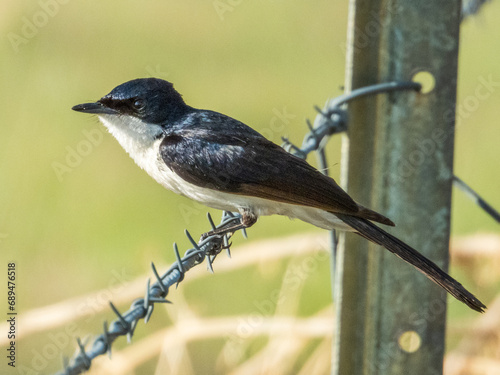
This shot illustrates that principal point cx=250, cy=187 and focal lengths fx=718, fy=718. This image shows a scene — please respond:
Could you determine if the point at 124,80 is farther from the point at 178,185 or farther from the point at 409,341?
the point at 409,341

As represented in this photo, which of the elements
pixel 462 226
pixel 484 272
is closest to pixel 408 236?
pixel 484 272

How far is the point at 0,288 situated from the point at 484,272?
12.3ft

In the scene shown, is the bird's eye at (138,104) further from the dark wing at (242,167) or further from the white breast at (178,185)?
the dark wing at (242,167)

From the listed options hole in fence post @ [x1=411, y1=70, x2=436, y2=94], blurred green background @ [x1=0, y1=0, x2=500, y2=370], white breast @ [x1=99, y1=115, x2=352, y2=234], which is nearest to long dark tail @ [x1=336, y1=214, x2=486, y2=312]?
white breast @ [x1=99, y1=115, x2=352, y2=234]

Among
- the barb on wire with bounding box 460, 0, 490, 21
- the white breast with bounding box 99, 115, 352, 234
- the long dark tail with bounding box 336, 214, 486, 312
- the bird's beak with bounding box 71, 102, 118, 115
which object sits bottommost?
the long dark tail with bounding box 336, 214, 486, 312

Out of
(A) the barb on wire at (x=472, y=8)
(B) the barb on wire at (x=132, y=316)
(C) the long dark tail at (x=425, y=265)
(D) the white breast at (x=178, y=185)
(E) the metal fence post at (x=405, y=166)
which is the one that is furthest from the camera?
(A) the barb on wire at (x=472, y=8)

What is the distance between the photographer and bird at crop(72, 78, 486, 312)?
221 centimetres

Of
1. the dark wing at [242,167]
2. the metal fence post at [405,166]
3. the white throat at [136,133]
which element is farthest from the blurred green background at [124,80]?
the metal fence post at [405,166]

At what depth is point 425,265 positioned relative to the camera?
200cm

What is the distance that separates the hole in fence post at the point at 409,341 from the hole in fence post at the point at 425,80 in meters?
0.71

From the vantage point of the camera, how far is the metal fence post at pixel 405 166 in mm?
2080

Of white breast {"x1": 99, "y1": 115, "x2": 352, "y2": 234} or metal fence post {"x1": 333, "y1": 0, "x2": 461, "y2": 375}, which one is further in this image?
white breast {"x1": 99, "y1": 115, "x2": 352, "y2": 234}

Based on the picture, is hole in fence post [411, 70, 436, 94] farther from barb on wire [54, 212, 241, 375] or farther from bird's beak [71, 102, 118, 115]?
bird's beak [71, 102, 118, 115]

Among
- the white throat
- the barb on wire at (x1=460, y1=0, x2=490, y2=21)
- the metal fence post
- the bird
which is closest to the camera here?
the metal fence post
